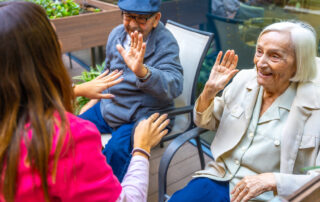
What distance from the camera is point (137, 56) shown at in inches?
66.8

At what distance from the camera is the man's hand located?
5.50 feet

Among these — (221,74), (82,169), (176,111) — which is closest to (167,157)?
(176,111)

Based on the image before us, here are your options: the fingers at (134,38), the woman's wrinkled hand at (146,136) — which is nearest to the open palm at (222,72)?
the woman's wrinkled hand at (146,136)

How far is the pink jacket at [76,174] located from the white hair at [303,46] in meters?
1.00

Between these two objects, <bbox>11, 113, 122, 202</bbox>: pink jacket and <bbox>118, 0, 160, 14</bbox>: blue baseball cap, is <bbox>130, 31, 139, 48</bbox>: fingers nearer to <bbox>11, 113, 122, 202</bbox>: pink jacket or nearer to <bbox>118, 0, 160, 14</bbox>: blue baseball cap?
<bbox>118, 0, 160, 14</bbox>: blue baseball cap

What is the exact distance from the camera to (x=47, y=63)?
0.85 m

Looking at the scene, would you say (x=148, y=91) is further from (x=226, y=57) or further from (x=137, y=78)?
(x=226, y=57)

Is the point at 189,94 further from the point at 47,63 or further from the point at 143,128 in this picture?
the point at 47,63

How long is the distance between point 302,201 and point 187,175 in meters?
2.07

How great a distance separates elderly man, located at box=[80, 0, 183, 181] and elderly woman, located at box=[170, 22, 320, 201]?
35cm

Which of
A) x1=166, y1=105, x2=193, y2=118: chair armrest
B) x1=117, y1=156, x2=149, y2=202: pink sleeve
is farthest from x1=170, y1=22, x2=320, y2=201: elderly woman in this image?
x1=117, y1=156, x2=149, y2=202: pink sleeve

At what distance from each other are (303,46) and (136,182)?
964 mm

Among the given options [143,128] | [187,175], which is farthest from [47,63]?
[187,175]

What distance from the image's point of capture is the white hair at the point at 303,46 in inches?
53.3
